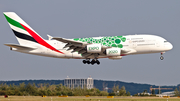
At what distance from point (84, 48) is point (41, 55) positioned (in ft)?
25.7

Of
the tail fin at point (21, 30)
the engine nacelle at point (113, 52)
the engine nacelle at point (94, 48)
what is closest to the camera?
the engine nacelle at point (113, 52)

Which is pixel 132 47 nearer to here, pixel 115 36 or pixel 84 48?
pixel 115 36

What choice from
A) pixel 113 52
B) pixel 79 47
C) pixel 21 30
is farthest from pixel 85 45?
pixel 21 30

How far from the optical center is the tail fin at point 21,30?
49.0 m

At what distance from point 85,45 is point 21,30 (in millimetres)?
12258

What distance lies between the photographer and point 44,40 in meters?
48.3

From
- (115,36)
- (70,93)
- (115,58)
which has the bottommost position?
(70,93)

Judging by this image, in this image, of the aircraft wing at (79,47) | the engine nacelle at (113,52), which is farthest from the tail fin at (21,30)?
the engine nacelle at (113,52)

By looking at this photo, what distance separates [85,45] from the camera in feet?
150

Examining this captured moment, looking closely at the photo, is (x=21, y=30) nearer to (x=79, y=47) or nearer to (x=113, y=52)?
(x=79, y=47)

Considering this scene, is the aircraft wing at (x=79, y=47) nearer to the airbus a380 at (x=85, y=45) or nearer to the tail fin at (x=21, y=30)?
the airbus a380 at (x=85, y=45)

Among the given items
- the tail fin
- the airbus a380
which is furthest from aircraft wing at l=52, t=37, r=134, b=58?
the tail fin

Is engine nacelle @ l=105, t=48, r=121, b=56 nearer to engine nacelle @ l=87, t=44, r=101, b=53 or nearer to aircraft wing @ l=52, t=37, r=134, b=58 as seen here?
aircraft wing @ l=52, t=37, r=134, b=58

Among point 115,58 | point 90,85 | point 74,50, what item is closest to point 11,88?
point 74,50
